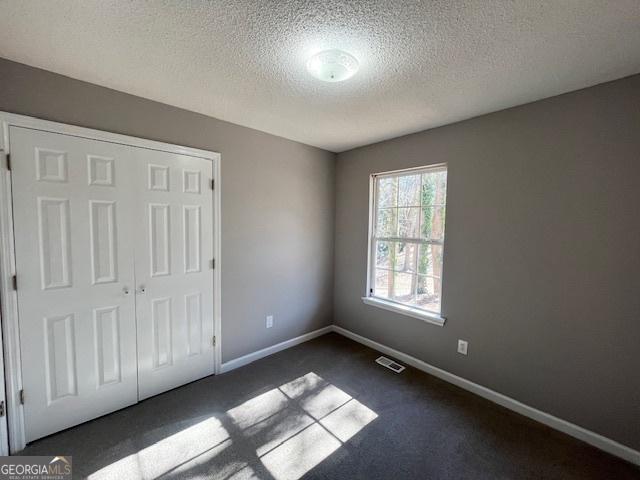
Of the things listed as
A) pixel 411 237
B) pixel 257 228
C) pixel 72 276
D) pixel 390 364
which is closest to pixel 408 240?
pixel 411 237

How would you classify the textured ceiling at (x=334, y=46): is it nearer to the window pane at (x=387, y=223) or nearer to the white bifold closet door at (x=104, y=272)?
the white bifold closet door at (x=104, y=272)

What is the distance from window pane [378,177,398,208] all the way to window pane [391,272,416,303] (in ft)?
2.61

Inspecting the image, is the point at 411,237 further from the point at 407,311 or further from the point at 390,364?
the point at 390,364

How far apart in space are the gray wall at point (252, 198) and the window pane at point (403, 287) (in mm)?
919

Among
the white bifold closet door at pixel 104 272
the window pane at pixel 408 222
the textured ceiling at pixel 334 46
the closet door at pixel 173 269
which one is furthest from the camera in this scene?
the window pane at pixel 408 222

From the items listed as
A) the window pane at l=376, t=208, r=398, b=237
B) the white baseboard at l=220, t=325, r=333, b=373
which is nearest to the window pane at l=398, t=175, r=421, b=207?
the window pane at l=376, t=208, r=398, b=237

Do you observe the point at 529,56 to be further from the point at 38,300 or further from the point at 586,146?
the point at 38,300

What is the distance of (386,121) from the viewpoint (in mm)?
2398

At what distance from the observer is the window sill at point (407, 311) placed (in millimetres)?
2545

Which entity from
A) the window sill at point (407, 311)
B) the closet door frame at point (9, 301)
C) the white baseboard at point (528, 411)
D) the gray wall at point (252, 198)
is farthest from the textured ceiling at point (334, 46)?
the white baseboard at point (528, 411)

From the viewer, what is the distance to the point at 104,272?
1923mm

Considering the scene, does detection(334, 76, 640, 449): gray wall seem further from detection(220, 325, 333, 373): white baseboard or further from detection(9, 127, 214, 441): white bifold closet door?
detection(9, 127, 214, 441): white bifold closet door

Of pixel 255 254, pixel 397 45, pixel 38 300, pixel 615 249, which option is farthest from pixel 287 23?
→ pixel 615 249

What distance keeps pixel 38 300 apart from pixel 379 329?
2.90 m
